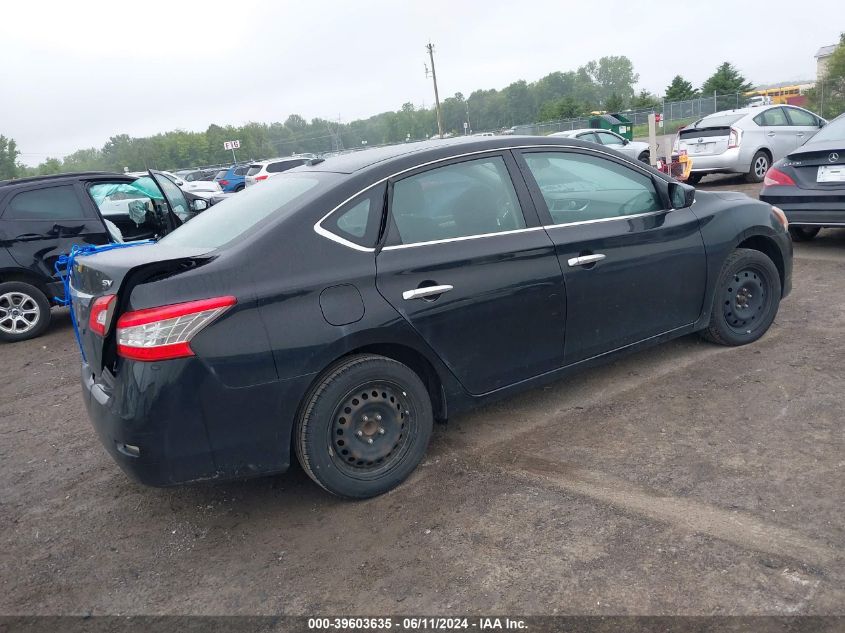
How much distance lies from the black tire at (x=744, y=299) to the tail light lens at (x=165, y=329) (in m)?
3.42

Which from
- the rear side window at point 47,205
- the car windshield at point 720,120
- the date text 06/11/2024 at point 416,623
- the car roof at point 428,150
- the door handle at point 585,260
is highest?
the car roof at point 428,150

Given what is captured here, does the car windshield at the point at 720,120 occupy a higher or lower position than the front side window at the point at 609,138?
higher

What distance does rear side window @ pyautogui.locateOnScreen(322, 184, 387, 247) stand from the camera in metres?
3.32

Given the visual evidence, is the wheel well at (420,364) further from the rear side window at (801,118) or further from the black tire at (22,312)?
the rear side window at (801,118)

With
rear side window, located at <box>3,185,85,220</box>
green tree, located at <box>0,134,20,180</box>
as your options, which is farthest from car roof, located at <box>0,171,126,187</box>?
green tree, located at <box>0,134,20,180</box>

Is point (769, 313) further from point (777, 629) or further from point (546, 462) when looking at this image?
point (777, 629)

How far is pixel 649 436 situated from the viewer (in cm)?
378

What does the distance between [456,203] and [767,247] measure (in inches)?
107

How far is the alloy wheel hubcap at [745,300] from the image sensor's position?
4832 mm

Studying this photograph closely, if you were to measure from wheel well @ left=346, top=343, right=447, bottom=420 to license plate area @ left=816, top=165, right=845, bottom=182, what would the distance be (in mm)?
5567

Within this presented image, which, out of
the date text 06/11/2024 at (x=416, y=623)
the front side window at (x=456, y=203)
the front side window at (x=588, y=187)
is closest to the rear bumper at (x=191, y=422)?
the date text 06/11/2024 at (x=416, y=623)

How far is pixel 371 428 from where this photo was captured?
11.0ft

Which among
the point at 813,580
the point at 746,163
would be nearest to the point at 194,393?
the point at 813,580

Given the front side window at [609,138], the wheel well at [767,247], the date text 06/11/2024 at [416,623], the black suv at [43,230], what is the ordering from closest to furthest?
the date text 06/11/2024 at [416,623], the wheel well at [767,247], the black suv at [43,230], the front side window at [609,138]
